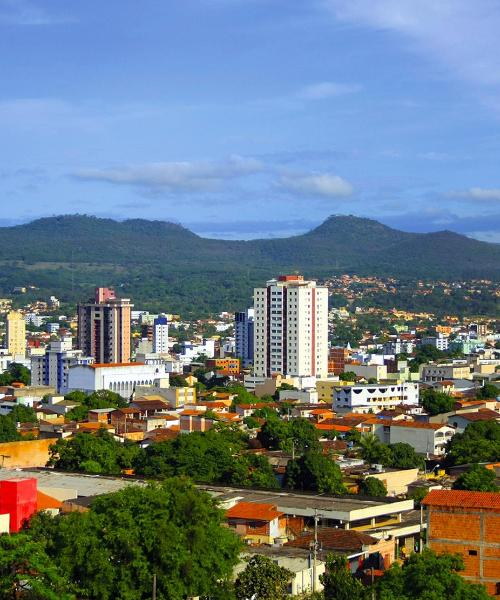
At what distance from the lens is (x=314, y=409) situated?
149 feet

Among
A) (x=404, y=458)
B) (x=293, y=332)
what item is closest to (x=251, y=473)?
(x=404, y=458)

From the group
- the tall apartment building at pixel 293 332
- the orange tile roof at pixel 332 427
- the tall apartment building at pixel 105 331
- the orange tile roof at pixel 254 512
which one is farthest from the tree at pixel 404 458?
the tall apartment building at pixel 105 331

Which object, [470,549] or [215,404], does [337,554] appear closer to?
[470,549]

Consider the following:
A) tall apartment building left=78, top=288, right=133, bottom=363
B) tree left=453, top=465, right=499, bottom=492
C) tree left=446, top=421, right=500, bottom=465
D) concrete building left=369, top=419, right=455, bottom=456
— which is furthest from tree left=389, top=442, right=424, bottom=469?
tall apartment building left=78, top=288, right=133, bottom=363

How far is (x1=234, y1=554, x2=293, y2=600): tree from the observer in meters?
15.9

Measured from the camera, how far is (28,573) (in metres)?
15.2

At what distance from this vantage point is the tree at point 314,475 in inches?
1012

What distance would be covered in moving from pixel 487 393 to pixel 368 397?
17.1 ft

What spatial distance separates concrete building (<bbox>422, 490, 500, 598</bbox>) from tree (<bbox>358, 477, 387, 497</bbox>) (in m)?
8.30

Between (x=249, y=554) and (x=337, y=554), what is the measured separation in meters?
1.29

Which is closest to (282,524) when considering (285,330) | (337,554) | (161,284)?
(337,554)

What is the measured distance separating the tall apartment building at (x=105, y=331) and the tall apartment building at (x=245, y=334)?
11362 millimetres

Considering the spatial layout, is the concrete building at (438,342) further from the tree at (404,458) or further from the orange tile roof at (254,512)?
the orange tile roof at (254,512)

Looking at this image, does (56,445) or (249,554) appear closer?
(249,554)
